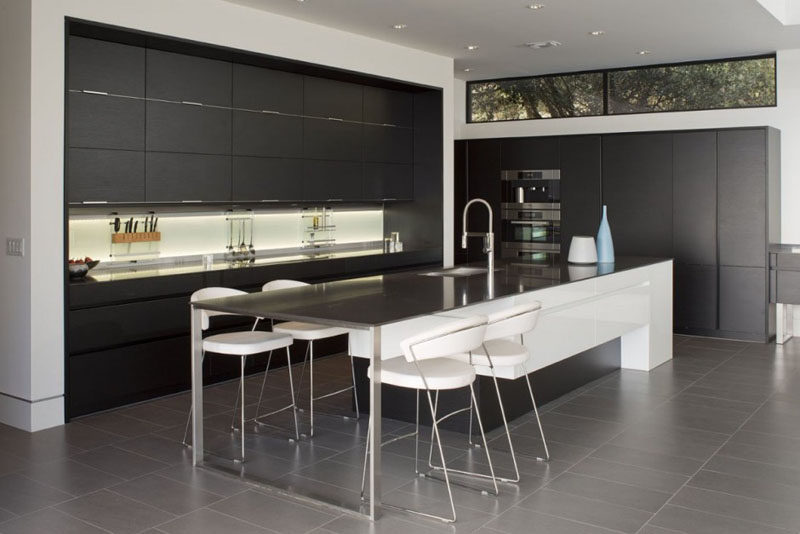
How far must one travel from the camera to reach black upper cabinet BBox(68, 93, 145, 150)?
17.8 feet

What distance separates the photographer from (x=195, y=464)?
4.34 metres

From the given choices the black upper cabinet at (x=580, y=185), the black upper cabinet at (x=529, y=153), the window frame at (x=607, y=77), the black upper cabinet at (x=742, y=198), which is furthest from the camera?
the black upper cabinet at (x=529, y=153)

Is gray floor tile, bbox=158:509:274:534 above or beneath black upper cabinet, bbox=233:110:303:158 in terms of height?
beneath

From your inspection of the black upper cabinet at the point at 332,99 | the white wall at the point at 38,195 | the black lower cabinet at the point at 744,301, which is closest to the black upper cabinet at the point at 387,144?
the black upper cabinet at the point at 332,99

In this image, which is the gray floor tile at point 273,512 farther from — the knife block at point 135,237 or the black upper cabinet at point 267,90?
the black upper cabinet at point 267,90

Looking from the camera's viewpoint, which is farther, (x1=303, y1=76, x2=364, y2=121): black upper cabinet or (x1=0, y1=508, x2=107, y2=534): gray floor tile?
(x1=303, y1=76, x2=364, y2=121): black upper cabinet

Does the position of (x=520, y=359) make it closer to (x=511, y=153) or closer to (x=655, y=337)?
(x=655, y=337)

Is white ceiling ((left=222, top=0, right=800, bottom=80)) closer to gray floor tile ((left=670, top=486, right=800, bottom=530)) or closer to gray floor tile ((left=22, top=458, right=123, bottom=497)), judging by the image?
gray floor tile ((left=22, top=458, right=123, bottom=497))

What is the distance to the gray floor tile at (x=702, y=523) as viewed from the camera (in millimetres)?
3482

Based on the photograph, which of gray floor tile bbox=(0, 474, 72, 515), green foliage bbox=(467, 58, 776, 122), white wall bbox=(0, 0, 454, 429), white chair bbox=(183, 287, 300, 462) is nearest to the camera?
gray floor tile bbox=(0, 474, 72, 515)

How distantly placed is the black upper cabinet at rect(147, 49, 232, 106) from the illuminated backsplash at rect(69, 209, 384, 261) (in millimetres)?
995

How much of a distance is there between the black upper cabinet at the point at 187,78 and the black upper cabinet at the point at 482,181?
3.90 meters

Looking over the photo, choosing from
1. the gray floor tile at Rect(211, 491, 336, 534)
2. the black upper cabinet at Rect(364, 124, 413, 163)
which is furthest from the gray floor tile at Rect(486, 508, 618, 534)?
the black upper cabinet at Rect(364, 124, 413, 163)

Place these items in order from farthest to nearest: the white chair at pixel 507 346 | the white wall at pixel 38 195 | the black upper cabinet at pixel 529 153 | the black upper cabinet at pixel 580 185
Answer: the black upper cabinet at pixel 529 153 < the black upper cabinet at pixel 580 185 < the white wall at pixel 38 195 < the white chair at pixel 507 346
